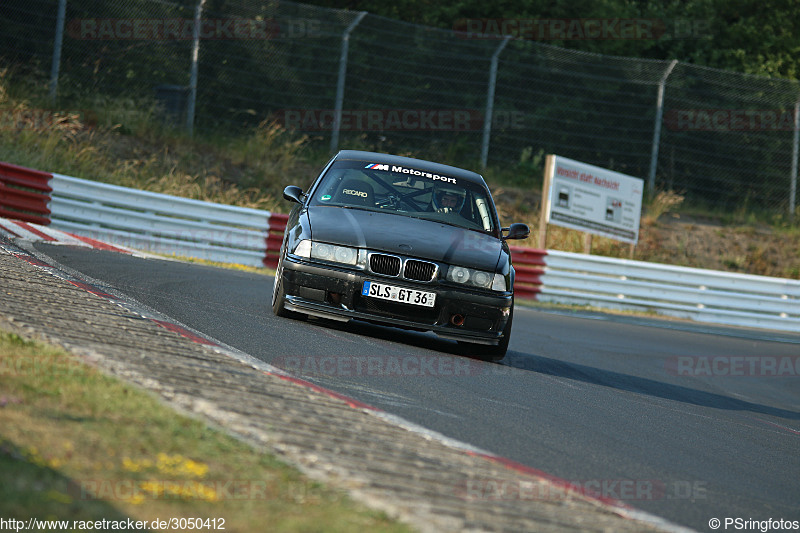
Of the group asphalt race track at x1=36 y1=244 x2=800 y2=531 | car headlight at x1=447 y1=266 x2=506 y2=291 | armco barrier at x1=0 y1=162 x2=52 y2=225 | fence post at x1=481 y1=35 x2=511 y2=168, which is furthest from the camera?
fence post at x1=481 y1=35 x2=511 y2=168

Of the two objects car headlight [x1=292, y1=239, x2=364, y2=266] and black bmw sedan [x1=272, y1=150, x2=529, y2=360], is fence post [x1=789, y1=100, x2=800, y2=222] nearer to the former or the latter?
black bmw sedan [x1=272, y1=150, x2=529, y2=360]

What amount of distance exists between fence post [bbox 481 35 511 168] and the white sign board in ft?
6.53

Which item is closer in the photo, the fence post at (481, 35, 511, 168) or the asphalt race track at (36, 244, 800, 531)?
the asphalt race track at (36, 244, 800, 531)

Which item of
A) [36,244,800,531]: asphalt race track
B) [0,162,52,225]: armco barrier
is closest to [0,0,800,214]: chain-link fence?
[0,162,52,225]: armco barrier

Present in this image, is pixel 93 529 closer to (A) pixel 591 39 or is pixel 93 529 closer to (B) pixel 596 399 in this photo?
(B) pixel 596 399

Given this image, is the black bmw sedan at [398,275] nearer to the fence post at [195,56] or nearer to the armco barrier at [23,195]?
the armco barrier at [23,195]

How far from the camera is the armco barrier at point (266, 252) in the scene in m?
14.6

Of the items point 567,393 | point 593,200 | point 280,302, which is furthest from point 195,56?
point 567,393

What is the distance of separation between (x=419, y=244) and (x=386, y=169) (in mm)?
1672

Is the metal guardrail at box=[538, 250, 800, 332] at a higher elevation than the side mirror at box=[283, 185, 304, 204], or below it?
below

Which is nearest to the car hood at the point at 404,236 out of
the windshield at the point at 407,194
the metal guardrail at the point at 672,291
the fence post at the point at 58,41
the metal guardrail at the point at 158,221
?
the windshield at the point at 407,194

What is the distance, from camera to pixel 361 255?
770 cm

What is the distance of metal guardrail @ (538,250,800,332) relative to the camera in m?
17.3

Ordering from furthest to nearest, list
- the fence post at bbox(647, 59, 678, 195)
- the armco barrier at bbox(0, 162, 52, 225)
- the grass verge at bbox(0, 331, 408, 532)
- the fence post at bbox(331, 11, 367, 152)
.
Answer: the fence post at bbox(647, 59, 678, 195), the fence post at bbox(331, 11, 367, 152), the armco barrier at bbox(0, 162, 52, 225), the grass verge at bbox(0, 331, 408, 532)
